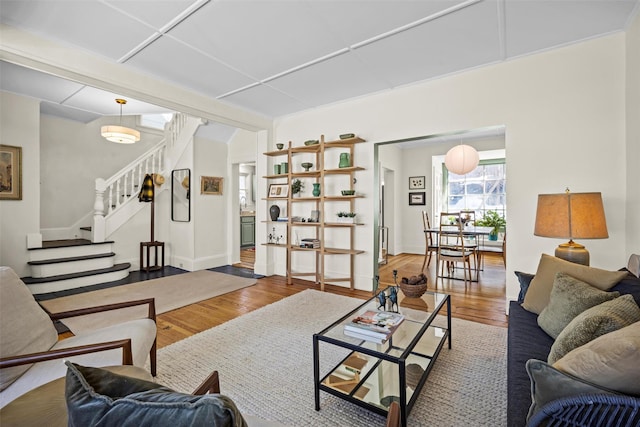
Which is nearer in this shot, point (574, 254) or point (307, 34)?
point (574, 254)

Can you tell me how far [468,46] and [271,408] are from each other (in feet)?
11.3

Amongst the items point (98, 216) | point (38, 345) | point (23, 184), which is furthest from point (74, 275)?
point (38, 345)

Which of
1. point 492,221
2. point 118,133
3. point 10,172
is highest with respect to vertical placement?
point 118,133

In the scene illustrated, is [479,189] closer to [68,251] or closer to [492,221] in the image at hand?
A: [492,221]

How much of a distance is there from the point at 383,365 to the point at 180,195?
5.16 metres

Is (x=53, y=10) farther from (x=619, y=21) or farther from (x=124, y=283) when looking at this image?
(x=619, y=21)

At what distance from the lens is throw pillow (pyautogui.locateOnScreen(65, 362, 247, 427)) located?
48cm

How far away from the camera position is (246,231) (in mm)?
8078

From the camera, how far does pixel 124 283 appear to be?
4445 millimetres

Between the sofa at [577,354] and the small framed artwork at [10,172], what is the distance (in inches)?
225

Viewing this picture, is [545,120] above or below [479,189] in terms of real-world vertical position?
above

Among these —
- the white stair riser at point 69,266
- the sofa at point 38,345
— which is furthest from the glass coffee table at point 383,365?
the white stair riser at point 69,266

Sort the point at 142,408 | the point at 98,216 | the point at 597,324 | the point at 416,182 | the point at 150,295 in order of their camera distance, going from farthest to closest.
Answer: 1. the point at 416,182
2. the point at 98,216
3. the point at 150,295
4. the point at 597,324
5. the point at 142,408

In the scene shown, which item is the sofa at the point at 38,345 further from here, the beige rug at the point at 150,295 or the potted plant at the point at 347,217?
the potted plant at the point at 347,217
